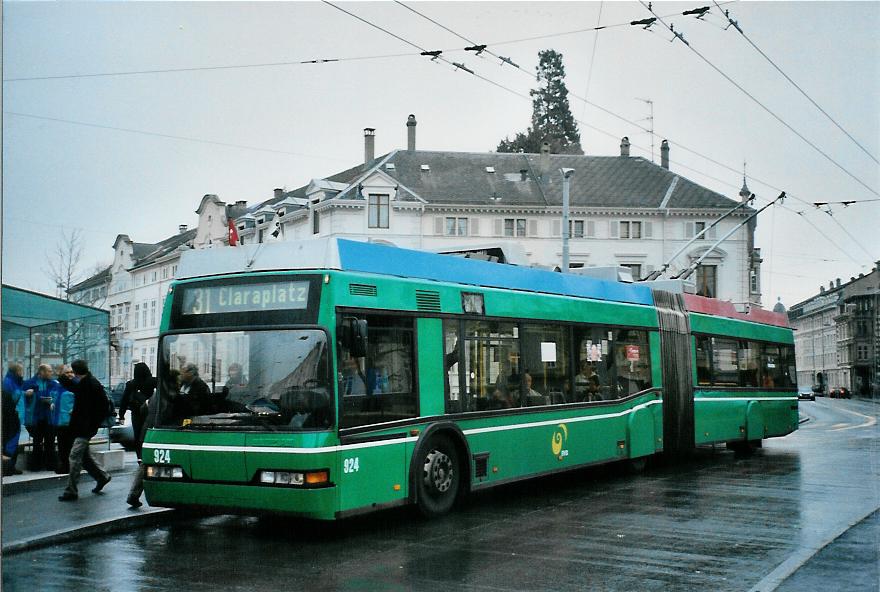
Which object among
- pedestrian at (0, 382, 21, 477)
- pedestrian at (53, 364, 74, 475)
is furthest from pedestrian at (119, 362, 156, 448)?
pedestrian at (53, 364, 74, 475)

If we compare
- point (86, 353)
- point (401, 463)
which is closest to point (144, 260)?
point (86, 353)

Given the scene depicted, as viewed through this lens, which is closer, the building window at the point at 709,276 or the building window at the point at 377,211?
the building window at the point at 377,211

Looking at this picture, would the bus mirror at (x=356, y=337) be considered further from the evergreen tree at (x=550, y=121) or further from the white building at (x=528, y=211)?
the evergreen tree at (x=550, y=121)

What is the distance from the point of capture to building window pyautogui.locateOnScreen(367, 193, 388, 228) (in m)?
59.7

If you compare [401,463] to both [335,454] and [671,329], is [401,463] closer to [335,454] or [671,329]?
[335,454]

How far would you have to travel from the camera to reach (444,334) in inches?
431

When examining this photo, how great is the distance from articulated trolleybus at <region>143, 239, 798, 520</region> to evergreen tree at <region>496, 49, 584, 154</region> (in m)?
72.3

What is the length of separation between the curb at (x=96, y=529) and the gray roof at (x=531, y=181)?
50.9m

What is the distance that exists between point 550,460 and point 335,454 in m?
4.65

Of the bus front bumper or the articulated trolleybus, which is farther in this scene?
the articulated trolleybus

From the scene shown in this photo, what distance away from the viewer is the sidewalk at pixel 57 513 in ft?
29.9

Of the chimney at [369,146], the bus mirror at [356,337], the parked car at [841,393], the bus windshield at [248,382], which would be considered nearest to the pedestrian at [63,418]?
Answer: the bus windshield at [248,382]

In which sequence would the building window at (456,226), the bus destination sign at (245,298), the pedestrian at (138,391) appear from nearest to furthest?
the bus destination sign at (245,298) < the pedestrian at (138,391) < the building window at (456,226)

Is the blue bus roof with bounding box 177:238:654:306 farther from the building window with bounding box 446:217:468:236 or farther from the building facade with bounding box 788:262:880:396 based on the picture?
the building window with bounding box 446:217:468:236
